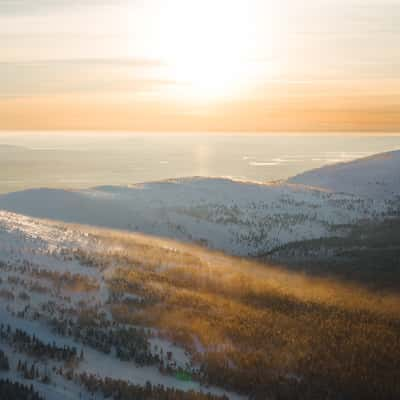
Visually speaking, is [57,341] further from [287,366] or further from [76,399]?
[287,366]

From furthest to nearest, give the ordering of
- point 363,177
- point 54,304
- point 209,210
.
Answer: point 363,177 < point 209,210 < point 54,304

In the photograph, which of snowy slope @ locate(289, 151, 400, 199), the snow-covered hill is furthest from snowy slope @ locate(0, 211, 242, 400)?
snowy slope @ locate(289, 151, 400, 199)

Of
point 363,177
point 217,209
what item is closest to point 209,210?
point 217,209

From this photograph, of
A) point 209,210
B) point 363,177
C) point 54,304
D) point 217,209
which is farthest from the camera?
point 363,177

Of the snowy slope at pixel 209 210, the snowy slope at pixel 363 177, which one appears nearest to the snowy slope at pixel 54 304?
the snowy slope at pixel 209 210

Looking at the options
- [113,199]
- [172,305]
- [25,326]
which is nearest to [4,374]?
[25,326]

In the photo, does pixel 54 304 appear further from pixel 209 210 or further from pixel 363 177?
pixel 363 177
